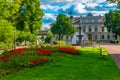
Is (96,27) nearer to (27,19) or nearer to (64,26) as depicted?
(64,26)

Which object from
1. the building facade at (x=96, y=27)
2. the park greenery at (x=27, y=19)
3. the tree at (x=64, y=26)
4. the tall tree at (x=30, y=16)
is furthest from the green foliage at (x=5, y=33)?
the building facade at (x=96, y=27)

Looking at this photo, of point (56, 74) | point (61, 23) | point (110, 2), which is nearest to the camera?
point (56, 74)

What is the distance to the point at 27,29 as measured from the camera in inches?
2785

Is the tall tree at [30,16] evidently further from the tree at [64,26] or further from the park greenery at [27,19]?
the tree at [64,26]

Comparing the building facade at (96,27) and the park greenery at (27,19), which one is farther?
the building facade at (96,27)

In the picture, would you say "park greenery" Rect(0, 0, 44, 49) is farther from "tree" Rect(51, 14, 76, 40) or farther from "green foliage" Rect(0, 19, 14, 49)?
"tree" Rect(51, 14, 76, 40)

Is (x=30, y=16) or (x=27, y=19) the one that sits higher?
(x=30, y=16)

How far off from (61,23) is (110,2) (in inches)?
2485

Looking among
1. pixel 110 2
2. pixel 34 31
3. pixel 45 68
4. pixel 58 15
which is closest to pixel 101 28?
pixel 58 15

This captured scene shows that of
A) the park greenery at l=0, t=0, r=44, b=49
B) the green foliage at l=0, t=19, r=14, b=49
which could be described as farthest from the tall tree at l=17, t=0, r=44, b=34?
the green foliage at l=0, t=19, r=14, b=49

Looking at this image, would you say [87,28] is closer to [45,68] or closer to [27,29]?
[27,29]

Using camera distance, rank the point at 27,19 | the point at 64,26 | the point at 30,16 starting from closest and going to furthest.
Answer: the point at 27,19 → the point at 30,16 → the point at 64,26

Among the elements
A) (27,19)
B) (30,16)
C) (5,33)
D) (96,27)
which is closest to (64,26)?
(30,16)

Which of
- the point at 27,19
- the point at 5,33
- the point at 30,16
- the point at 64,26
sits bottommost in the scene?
the point at 5,33
